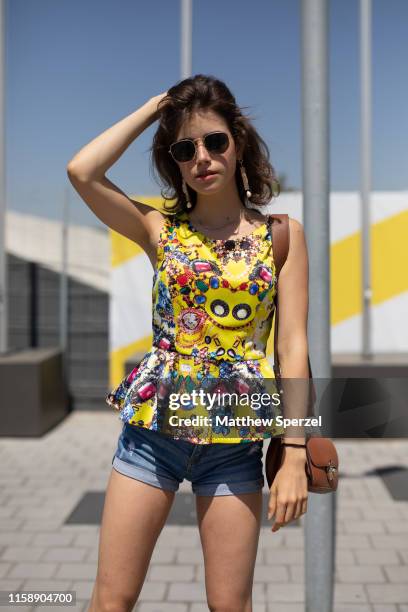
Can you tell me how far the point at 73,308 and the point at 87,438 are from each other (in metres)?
1.92

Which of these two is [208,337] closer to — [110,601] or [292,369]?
[292,369]

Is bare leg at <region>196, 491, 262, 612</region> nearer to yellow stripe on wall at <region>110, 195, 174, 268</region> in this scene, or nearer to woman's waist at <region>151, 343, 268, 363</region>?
woman's waist at <region>151, 343, 268, 363</region>

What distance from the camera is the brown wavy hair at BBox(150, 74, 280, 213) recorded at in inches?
75.3

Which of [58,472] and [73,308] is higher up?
[73,308]

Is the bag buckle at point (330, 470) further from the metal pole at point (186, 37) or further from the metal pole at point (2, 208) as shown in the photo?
the metal pole at point (186, 37)

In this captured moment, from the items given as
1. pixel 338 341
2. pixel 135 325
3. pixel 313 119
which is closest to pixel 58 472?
pixel 135 325

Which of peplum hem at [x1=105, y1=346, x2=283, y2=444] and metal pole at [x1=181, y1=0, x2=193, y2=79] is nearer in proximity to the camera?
peplum hem at [x1=105, y1=346, x2=283, y2=444]

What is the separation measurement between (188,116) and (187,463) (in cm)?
96

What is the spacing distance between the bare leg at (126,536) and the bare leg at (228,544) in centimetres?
14

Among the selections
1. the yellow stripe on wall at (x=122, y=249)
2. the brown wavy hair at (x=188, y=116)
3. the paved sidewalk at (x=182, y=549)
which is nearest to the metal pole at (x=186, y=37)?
the yellow stripe on wall at (x=122, y=249)

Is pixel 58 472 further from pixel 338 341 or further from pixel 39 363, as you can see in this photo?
pixel 338 341

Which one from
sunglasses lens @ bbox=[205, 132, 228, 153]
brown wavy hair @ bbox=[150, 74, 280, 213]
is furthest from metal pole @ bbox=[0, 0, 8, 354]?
sunglasses lens @ bbox=[205, 132, 228, 153]

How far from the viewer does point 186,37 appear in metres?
8.59

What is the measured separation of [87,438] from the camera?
6953 millimetres
